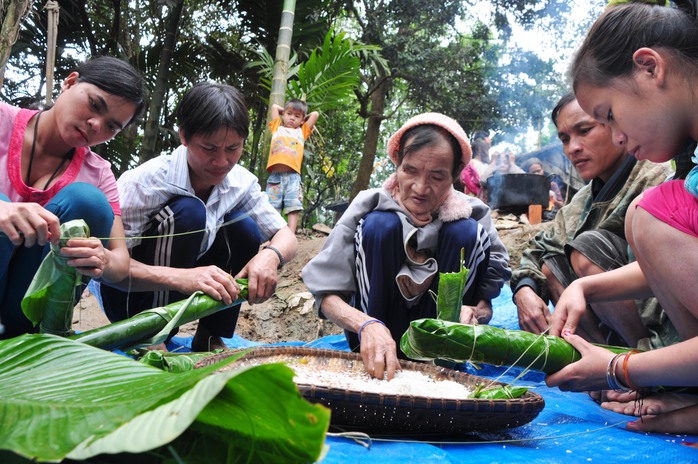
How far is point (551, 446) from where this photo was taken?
4.91 feet

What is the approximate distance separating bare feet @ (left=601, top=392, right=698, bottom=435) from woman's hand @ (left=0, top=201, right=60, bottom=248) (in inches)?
67.8

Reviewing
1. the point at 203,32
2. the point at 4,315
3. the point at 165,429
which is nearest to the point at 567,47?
the point at 203,32

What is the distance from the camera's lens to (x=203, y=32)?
417 inches

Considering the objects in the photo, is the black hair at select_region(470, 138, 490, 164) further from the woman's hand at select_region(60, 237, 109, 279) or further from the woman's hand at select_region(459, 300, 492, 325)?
the woman's hand at select_region(60, 237, 109, 279)

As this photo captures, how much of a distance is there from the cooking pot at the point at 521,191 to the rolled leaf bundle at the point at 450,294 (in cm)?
627

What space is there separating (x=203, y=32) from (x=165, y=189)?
29.8 feet

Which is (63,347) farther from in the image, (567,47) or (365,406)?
(567,47)

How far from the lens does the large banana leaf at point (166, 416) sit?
1.58 ft

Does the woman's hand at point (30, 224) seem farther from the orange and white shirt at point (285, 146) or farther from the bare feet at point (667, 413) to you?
the orange and white shirt at point (285, 146)

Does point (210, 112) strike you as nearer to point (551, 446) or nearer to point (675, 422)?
point (551, 446)

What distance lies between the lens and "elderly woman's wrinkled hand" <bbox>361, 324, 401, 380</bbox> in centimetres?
176

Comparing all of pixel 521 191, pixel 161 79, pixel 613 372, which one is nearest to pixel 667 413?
pixel 613 372

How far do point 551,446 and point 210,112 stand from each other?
1728 millimetres

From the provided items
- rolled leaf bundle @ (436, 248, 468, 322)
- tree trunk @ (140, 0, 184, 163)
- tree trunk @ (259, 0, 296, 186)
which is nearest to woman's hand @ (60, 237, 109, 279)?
rolled leaf bundle @ (436, 248, 468, 322)
